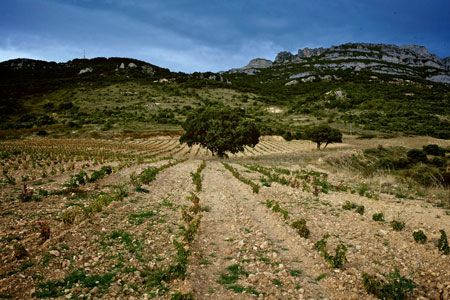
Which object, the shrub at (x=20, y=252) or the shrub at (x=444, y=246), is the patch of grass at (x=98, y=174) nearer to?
the shrub at (x=20, y=252)

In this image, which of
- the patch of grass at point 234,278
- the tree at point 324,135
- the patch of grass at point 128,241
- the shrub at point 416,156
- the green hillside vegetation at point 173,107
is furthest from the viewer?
the green hillside vegetation at point 173,107

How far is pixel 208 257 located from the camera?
1256cm

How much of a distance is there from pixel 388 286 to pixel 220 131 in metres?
51.2

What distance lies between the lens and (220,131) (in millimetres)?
60688

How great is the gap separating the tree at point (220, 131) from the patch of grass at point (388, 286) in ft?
161

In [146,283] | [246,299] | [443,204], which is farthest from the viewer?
[443,204]

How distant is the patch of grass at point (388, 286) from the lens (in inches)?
388

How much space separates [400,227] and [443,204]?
450 inches

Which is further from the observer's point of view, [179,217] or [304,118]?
[304,118]

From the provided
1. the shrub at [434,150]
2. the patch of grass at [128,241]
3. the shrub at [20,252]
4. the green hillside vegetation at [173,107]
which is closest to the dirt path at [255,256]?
the patch of grass at [128,241]

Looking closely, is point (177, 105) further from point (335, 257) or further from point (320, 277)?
point (320, 277)

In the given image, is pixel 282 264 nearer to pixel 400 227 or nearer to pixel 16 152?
pixel 400 227

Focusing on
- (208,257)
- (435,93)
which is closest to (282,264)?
(208,257)

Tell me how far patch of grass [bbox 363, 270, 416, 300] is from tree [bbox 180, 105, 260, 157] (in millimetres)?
49023
